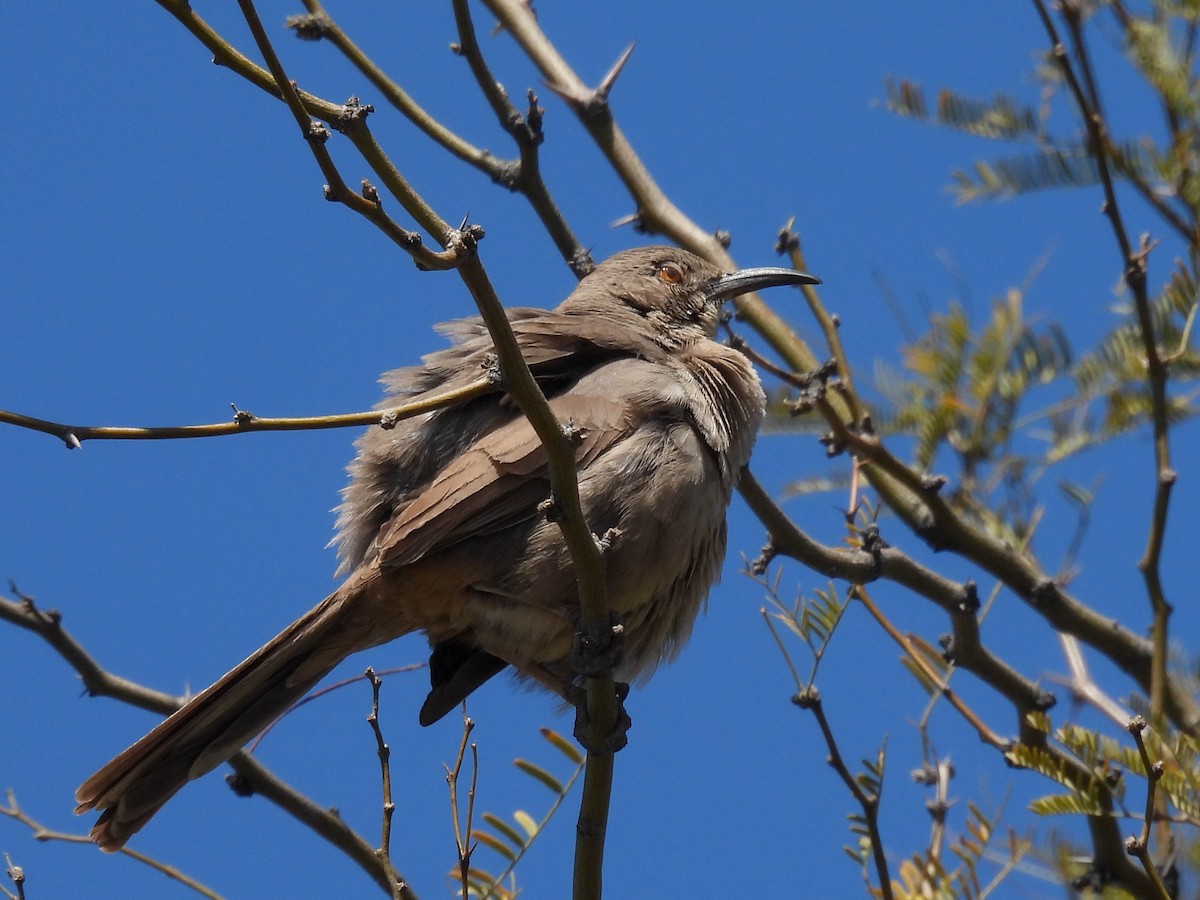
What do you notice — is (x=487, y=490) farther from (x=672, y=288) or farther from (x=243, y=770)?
(x=672, y=288)

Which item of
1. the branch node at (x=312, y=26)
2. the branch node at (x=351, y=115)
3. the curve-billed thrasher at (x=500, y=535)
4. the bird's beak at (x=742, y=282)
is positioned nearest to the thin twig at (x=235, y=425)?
the branch node at (x=351, y=115)

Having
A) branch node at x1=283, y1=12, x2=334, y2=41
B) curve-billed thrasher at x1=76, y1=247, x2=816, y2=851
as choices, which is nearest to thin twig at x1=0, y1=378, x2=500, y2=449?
curve-billed thrasher at x1=76, y1=247, x2=816, y2=851

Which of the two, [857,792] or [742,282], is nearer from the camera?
[857,792]

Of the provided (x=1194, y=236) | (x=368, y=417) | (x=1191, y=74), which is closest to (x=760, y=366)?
(x=1194, y=236)

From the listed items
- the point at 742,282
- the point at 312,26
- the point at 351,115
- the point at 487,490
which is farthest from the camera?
the point at 742,282

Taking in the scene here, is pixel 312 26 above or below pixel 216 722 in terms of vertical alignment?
above

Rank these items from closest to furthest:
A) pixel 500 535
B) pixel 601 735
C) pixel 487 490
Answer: pixel 601 735 → pixel 487 490 → pixel 500 535

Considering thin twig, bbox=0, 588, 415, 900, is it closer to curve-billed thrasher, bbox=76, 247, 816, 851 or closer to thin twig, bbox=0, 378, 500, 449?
curve-billed thrasher, bbox=76, 247, 816, 851

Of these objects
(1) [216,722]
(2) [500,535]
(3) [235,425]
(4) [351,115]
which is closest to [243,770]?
(1) [216,722]
